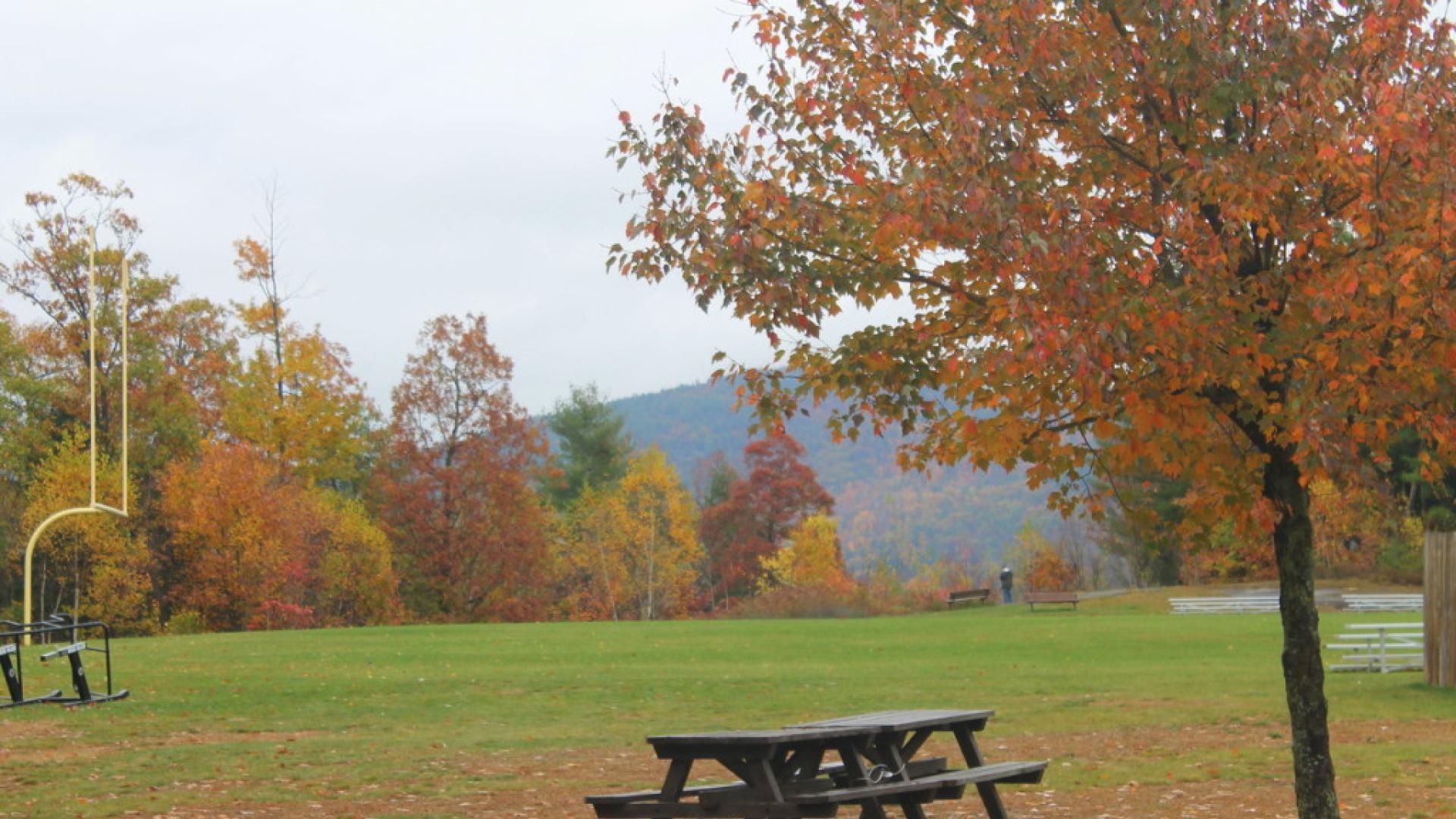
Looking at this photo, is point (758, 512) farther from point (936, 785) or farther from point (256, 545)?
point (936, 785)

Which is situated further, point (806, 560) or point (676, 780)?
point (806, 560)

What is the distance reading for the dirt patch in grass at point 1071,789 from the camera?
33.4 feet

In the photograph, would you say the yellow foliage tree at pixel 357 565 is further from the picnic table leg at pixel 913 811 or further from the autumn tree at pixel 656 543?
the picnic table leg at pixel 913 811

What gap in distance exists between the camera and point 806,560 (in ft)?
274

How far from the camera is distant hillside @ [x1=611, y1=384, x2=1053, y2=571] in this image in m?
139

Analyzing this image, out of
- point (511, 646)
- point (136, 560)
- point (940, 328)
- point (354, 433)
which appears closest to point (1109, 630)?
point (511, 646)

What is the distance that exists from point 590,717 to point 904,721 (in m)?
10.1

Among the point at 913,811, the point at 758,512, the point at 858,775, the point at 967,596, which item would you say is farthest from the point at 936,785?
the point at 758,512

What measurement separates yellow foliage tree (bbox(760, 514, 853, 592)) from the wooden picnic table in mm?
72100

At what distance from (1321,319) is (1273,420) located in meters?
0.70

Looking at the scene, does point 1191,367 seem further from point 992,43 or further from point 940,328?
point 992,43

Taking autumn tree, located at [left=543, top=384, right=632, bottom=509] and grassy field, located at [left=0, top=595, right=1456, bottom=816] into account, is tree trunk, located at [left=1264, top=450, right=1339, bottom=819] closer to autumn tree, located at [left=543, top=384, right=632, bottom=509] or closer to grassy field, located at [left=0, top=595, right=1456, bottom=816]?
grassy field, located at [left=0, top=595, right=1456, bottom=816]

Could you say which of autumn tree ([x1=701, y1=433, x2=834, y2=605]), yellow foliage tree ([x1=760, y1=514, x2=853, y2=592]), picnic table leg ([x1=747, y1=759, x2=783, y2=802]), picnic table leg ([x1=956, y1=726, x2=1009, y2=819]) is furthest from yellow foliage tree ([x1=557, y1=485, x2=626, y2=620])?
picnic table leg ([x1=747, y1=759, x2=783, y2=802])

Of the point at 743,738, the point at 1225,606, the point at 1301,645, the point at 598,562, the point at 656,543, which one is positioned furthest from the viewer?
the point at 656,543
